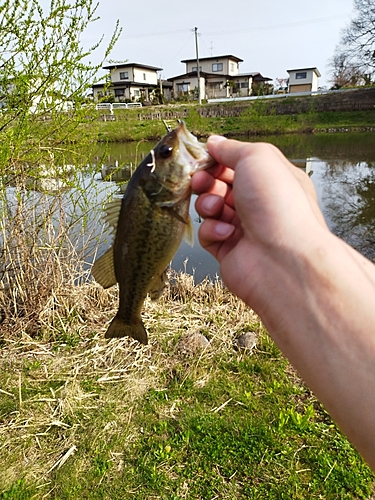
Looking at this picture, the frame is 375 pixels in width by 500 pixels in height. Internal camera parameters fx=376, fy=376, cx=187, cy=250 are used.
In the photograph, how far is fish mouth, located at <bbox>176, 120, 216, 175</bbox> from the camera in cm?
239

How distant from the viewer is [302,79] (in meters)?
66.0

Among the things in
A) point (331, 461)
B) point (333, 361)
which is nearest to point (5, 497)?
point (331, 461)

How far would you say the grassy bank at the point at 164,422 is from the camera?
11.6ft

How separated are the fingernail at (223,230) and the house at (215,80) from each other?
6239 cm

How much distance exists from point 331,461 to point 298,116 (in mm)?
42380

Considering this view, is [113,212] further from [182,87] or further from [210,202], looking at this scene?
[182,87]

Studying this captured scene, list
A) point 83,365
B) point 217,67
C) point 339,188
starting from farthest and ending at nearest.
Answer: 1. point 217,67
2. point 339,188
3. point 83,365

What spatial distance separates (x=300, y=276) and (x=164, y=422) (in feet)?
9.44

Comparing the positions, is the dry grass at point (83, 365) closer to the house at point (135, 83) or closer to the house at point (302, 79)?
the house at point (135, 83)

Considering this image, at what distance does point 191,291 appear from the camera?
22.9 feet

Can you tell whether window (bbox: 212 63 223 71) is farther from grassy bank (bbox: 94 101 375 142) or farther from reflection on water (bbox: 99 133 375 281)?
reflection on water (bbox: 99 133 375 281)

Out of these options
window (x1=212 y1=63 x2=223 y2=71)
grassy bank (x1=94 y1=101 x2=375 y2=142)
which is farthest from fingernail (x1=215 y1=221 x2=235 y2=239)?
window (x1=212 y1=63 x2=223 y2=71)

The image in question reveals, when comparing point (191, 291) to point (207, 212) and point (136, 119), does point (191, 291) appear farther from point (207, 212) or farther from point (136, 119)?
point (136, 119)

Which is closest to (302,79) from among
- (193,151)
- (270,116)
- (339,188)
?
(270,116)
